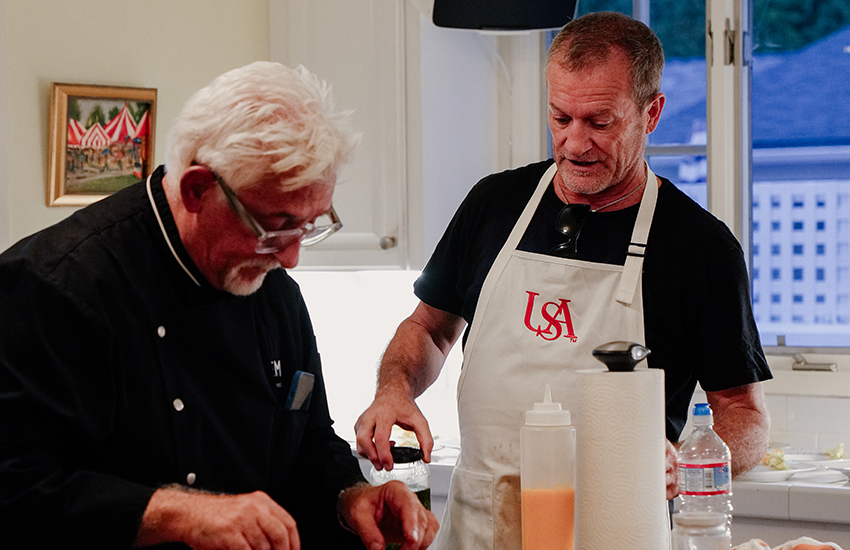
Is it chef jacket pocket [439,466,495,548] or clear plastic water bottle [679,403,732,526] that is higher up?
clear plastic water bottle [679,403,732,526]

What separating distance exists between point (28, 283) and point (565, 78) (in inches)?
38.1

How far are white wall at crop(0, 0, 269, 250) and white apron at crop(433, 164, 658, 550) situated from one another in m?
1.60

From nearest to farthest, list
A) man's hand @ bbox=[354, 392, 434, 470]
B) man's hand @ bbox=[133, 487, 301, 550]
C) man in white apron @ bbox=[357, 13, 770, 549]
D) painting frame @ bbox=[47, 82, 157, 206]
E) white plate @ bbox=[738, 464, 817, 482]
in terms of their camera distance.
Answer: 1. man's hand @ bbox=[133, 487, 301, 550]
2. man's hand @ bbox=[354, 392, 434, 470]
3. man in white apron @ bbox=[357, 13, 770, 549]
4. white plate @ bbox=[738, 464, 817, 482]
5. painting frame @ bbox=[47, 82, 157, 206]

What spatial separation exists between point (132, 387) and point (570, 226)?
33.4 inches

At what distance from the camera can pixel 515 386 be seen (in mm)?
1695

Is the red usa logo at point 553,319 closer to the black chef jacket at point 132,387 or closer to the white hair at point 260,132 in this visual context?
the black chef jacket at point 132,387

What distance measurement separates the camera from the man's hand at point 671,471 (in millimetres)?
1322

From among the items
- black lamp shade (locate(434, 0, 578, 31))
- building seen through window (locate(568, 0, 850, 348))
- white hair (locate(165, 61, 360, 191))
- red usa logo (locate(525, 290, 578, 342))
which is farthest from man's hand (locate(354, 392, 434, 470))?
building seen through window (locate(568, 0, 850, 348))

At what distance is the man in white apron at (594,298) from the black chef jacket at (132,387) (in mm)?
173

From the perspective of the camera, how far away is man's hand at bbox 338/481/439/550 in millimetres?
1413

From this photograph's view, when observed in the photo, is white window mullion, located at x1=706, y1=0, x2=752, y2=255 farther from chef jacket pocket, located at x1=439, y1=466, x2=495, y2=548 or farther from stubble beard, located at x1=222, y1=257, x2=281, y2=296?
stubble beard, located at x1=222, y1=257, x2=281, y2=296

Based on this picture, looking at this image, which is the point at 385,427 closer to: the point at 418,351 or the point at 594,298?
the point at 418,351

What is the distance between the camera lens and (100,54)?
9.40 feet

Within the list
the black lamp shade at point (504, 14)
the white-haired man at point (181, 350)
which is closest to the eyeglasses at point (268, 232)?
the white-haired man at point (181, 350)
